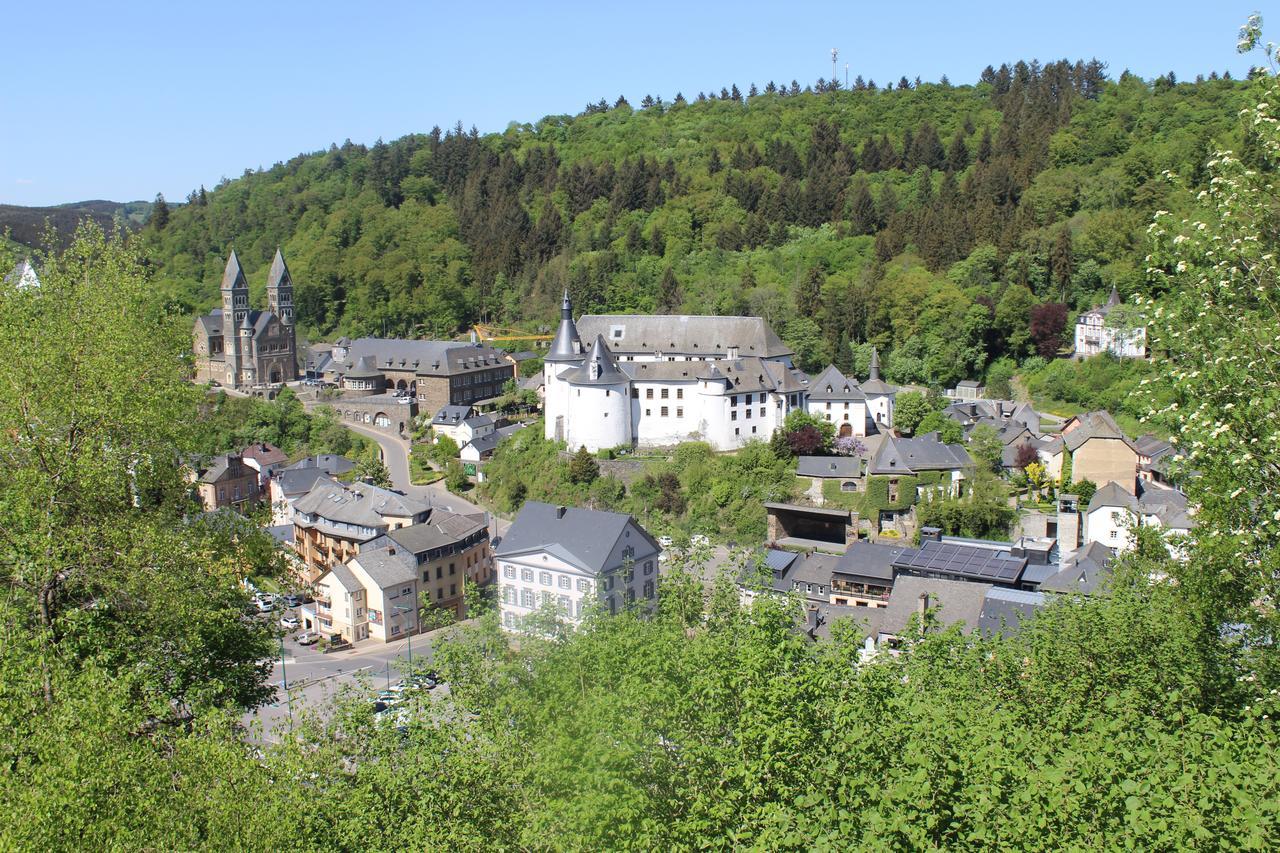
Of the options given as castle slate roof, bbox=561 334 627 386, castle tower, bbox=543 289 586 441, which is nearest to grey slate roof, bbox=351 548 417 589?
castle tower, bbox=543 289 586 441

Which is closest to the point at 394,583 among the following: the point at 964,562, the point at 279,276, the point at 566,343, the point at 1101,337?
the point at 566,343

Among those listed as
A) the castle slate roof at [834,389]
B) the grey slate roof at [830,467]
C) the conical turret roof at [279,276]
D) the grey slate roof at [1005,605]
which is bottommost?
the grey slate roof at [1005,605]

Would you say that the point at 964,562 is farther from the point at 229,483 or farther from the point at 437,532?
the point at 229,483

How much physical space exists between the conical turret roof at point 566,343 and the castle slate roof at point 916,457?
40.5ft

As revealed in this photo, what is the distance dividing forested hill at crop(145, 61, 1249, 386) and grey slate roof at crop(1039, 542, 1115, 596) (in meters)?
14.7

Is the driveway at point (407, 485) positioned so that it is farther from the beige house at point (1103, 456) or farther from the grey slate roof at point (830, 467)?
the beige house at point (1103, 456)

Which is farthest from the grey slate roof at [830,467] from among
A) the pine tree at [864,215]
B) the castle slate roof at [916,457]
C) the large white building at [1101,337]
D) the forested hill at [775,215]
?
the pine tree at [864,215]

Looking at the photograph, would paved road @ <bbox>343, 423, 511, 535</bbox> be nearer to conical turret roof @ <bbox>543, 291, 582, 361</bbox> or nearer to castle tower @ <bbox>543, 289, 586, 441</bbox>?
castle tower @ <bbox>543, 289, 586, 441</bbox>

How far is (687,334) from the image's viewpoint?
44.5 metres

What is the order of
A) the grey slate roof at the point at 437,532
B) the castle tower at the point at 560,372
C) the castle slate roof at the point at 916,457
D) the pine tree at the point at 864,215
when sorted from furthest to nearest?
1. the pine tree at the point at 864,215
2. the castle tower at the point at 560,372
3. the castle slate roof at the point at 916,457
4. the grey slate roof at the point at 437,532

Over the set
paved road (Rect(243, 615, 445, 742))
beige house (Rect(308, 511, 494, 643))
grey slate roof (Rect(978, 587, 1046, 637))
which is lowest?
paved road (Rect(243, 615, 445, 742))

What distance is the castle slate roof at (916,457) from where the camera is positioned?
3603 centimetres

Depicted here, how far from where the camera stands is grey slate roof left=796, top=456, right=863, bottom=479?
1439 inches

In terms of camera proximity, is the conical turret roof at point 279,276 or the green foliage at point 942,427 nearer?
the green foliage at point 942,427
